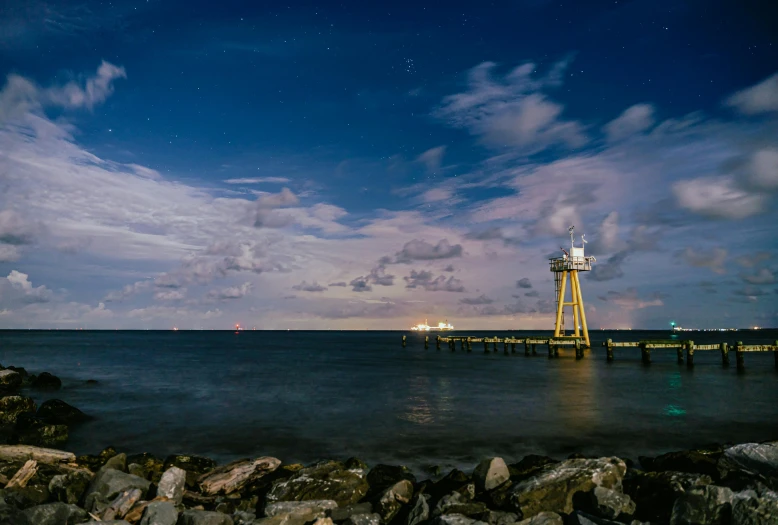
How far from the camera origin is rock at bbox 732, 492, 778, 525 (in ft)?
23.9

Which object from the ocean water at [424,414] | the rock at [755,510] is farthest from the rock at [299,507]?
the rock at [755,510]

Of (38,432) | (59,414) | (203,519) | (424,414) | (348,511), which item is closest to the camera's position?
(203,519)

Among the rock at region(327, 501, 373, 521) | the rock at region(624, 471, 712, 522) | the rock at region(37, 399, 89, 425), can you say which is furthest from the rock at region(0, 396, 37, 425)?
the rock at region(624, 471, 712, 522)

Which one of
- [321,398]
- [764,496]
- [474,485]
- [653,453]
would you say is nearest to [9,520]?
[474,485]

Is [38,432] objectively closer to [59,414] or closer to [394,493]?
[59,414]

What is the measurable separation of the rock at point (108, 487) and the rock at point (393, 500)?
16.1 feet

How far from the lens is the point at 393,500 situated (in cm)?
1020

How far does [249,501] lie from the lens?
35.4 ft

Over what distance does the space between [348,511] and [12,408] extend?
834 inches

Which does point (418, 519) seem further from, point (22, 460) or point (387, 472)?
point (22, 460)

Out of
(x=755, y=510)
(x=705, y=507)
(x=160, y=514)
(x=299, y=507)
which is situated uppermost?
(x=755, y=510)

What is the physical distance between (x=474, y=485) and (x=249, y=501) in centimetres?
490

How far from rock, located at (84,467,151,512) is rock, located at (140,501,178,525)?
1275 mm

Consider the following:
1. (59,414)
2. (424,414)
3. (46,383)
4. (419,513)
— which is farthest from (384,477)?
(46,383)
